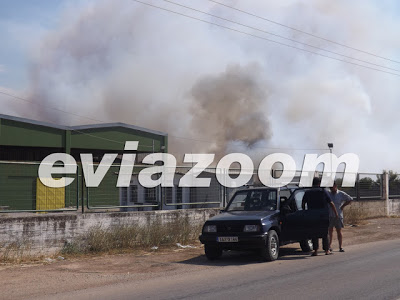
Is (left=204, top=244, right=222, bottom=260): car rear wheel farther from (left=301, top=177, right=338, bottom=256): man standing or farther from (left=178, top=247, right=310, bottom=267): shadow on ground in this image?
(left=301, top=177, right=338, bottom=256): man standing

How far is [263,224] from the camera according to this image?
35.5 ft

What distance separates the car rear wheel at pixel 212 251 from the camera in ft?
37.3

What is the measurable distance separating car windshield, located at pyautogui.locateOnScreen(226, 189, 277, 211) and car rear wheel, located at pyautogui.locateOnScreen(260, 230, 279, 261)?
2.84 feet

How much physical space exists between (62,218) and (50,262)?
1.35m

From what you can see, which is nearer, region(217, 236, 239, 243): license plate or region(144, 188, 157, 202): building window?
region(217, 236, 239, 243): license plate

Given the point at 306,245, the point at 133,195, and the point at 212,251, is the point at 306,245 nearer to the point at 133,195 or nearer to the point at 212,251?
the point at 212,251

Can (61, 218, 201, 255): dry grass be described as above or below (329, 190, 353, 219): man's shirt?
below

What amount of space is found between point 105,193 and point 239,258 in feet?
14.8

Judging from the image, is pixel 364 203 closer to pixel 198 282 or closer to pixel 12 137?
pixel 198 282

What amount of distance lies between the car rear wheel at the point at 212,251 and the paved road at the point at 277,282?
0.64 ft

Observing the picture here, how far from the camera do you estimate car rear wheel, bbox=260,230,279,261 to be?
35.5 ft

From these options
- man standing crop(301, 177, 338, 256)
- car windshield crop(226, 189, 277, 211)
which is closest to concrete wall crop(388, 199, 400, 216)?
man standing crop(301, 177, 338, 256)

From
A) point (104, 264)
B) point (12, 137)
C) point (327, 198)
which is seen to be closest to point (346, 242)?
point (327, 198)

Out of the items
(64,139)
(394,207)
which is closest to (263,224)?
(394,207)
